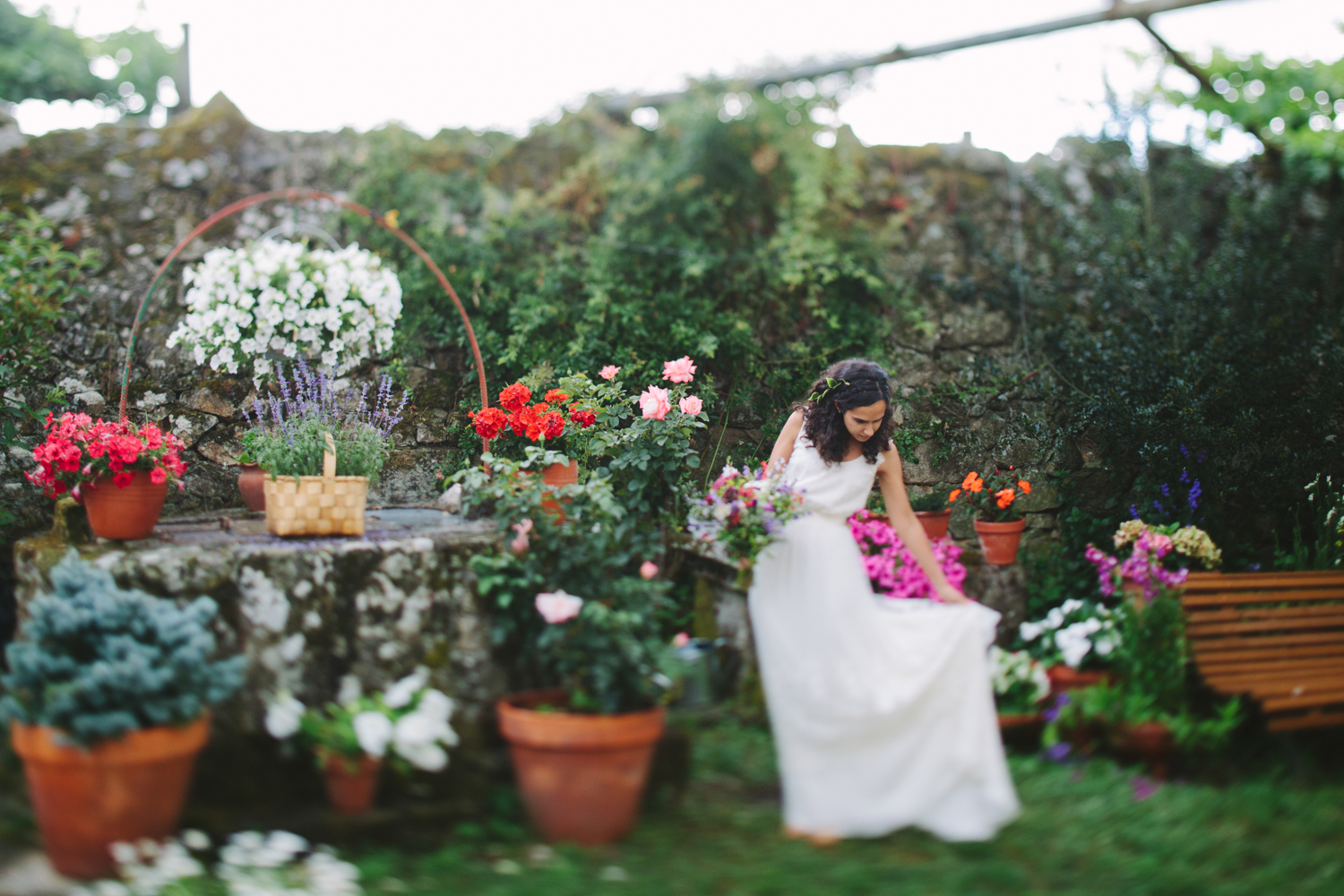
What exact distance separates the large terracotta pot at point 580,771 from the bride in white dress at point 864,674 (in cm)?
51

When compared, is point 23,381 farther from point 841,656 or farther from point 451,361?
point 841,656

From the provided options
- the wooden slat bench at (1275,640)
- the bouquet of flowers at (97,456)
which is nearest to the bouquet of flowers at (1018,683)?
the wooden slat bench at (1275,640)

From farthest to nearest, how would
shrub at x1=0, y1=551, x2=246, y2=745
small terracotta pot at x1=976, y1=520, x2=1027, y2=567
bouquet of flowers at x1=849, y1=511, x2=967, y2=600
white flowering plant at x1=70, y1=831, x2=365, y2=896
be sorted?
small terracotta pot at x1=976, y1=520, x2=1027, y2=567, bouquet of flowers at x1=849, y1=511, x2=967, y2=600, shrub at x1=0, y1=551, x2=246, y2=745, white flowering plant at x1=70, y1=831, x2=365, y2=896

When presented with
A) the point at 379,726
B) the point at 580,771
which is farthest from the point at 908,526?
the point at 379,726

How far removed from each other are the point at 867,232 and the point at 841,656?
3.62 m

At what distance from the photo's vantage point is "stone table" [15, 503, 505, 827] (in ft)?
8.93

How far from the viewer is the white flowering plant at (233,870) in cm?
200

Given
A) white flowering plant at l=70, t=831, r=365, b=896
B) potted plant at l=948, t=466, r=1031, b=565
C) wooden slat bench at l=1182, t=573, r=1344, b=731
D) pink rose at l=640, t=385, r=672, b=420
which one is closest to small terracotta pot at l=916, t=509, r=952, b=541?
potted plant at l=948, t=466, r=1031, b=565

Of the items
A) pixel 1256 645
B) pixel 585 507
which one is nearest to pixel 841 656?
pixel 585 507

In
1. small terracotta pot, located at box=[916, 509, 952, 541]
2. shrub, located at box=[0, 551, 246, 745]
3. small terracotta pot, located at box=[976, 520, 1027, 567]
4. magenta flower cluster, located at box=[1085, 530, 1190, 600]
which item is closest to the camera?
shrub, located at box=[0, 551, 246, 745]

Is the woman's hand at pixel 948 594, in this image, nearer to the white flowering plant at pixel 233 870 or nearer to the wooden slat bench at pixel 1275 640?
the wooden slat bench at pixel 1275 640

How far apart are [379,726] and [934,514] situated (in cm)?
281

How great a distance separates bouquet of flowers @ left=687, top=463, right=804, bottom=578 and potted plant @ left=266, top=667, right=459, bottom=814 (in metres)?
1.15

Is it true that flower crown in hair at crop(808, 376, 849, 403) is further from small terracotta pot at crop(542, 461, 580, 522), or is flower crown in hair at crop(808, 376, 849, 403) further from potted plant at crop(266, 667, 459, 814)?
potted plant at crop(266, 667, 459, 814)
